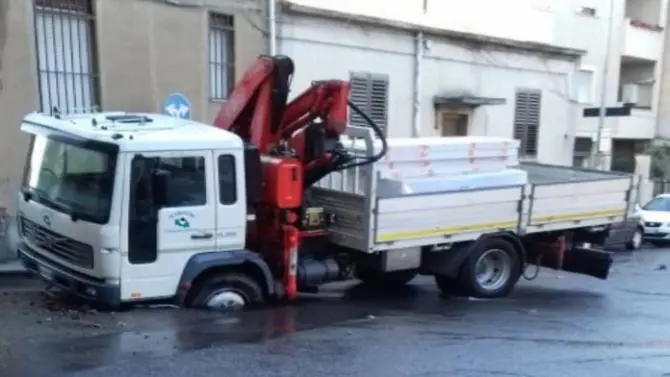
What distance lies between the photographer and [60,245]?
820 centimetres

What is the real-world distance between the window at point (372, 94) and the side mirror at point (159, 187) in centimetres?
962

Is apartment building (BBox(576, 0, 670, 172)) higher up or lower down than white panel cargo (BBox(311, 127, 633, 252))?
higher up

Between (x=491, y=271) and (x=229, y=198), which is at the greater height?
(x=229, y=198)

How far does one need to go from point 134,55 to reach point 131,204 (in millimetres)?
6401

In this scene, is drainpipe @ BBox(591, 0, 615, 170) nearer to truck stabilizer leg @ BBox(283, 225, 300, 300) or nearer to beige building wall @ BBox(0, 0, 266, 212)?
beige building wall @ BBox(0, 0, 266, 212)

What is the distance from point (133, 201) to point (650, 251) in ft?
56.0

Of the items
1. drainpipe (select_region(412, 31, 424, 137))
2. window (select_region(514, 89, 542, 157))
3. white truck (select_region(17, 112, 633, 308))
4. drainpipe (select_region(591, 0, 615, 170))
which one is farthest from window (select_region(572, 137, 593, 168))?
white truck (select_region(17, 112, 633, 308))

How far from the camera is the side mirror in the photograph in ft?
26.3

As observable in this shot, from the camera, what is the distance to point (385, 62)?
17859mm

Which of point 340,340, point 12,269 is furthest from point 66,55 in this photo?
point 340,340

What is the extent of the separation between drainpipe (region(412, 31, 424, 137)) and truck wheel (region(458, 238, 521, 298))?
7.86m

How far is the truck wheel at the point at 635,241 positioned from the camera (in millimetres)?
20897

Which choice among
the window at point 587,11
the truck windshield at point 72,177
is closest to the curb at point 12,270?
the truck windshield at point 72,177

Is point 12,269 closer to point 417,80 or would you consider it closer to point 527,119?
point 417,80
